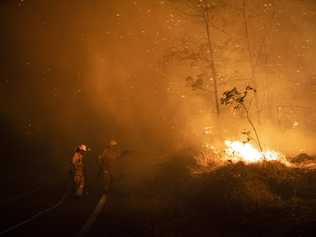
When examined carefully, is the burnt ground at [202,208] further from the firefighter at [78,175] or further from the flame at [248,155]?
the flame at [248,155]

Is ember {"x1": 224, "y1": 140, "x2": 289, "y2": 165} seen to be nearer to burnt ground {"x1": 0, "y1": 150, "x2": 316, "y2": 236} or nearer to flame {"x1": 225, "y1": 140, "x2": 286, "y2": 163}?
flame {"x1": 225, "y1": 140, "x2": 286, "y2": 163}

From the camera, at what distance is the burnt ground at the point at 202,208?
8.55 meters

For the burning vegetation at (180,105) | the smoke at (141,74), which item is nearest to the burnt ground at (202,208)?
the burning vegetation at (180,105)

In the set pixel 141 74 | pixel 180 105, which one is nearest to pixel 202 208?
pixel 180 105

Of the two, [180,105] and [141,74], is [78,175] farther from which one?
[141,74]

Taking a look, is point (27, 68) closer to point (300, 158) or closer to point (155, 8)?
point (155, 8)

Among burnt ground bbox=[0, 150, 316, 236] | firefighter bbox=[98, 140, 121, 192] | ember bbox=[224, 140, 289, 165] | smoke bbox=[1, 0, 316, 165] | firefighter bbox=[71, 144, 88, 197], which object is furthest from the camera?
smoke bbox=[1, 0, 316, 165]

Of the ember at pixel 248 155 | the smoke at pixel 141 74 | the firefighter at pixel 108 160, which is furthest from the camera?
the smoke at pixel 141 74

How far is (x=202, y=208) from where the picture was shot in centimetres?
1064

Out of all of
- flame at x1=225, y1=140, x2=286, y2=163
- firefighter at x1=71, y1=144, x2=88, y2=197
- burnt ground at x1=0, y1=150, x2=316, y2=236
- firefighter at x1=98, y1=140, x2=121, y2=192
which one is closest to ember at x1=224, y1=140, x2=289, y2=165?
flame at x1=225, y1=140, x2=286, y2=163

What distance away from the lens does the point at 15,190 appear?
21.6 metres

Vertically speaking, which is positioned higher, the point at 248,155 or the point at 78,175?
the point at 248,155

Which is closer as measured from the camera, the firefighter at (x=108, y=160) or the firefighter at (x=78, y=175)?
the firefighter at (x=78, y=175)

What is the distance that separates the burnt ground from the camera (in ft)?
28.0
